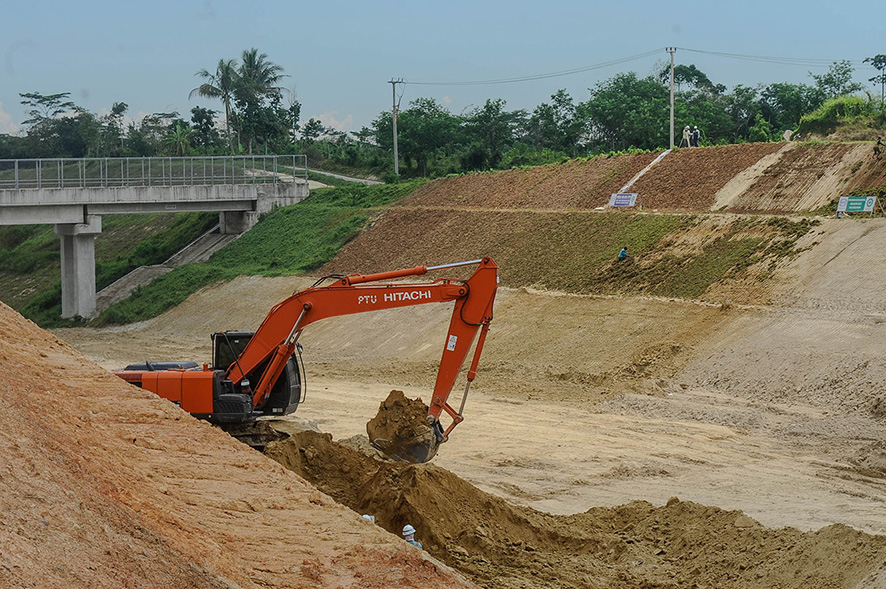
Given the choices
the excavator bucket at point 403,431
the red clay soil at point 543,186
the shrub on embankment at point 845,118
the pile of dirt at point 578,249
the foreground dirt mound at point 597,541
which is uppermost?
the shrub on embankment at point 845,118

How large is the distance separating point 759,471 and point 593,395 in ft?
24.4

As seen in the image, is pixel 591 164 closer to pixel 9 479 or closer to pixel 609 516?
pixel 609 516

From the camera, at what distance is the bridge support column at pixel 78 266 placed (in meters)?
47.3

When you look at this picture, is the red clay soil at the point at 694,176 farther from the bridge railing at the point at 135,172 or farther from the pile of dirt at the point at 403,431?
the pile of dirt at the point at 403,431

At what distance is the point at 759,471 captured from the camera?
19406 mm

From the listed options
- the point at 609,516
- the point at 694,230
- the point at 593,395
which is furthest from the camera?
the point at 694,230

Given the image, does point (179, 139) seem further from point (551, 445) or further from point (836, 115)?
point (551, 445)

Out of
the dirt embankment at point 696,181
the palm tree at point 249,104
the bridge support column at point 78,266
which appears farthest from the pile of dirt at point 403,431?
the palm tree at point 249,104

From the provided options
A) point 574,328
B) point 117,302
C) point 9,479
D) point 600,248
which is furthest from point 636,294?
point 117,302

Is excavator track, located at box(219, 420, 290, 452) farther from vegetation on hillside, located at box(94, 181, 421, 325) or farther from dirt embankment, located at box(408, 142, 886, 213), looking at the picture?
vegetation on hillside, located at box(94, 181, 421, 325)

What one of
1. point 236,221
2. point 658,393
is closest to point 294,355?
point 658,393

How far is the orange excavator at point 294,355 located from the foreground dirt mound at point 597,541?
4.34 feet

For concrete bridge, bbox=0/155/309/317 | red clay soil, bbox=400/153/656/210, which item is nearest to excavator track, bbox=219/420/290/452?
red clay soil, bbox=400/153/656/210

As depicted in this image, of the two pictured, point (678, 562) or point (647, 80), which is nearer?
point (678, 562)
